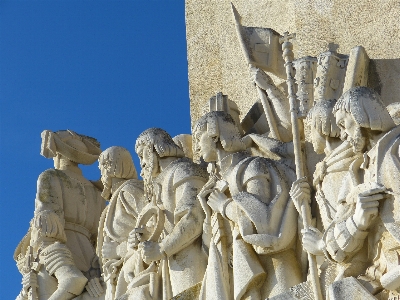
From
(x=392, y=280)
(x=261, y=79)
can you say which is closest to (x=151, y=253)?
(x=261, y=79)

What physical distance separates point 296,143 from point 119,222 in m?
2.24

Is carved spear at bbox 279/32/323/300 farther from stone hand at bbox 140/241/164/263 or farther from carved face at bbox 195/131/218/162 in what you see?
stone hand at bbox 140/241/164/263

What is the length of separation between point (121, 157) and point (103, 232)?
0.65 metres

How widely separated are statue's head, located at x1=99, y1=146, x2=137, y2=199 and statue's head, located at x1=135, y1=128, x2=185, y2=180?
77 cm

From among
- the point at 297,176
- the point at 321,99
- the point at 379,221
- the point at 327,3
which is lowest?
the point at 379,221

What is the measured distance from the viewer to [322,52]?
9.05 m

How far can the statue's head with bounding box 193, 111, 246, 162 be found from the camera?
9.16m

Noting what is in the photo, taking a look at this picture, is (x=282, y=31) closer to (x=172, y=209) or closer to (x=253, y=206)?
(x=172, y=209)

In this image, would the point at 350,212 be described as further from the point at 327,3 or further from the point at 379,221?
the point at 327,3

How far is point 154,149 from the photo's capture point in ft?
32.2

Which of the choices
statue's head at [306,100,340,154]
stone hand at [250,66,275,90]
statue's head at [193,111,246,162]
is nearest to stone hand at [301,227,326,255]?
statue's head at [306,100,340,154]

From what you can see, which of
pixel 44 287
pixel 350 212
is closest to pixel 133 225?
pixel 44 287

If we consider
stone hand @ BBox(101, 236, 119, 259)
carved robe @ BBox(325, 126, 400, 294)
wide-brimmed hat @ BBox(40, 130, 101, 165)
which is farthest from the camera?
wide-brimmed hat @ BBox(40, 130, 101, 165)

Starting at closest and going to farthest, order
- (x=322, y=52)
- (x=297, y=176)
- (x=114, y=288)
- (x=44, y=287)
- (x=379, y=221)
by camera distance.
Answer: (x=379, y=221) → (x=297, y=176) → (x=322, y=52) → (x=114, y=288) → (x=44, y=287)
